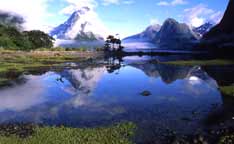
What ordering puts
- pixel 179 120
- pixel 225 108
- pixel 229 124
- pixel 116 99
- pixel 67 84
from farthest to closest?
pixel 67 84 < pixel 116 99 < pixel 225 108 < pixel 179 120 < pixel 229 124

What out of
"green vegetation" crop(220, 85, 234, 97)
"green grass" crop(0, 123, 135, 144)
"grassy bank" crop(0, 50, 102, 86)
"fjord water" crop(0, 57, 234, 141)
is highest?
"grassy bank" crop(0, 50, 102, 86)

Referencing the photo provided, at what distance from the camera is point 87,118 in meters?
41.1

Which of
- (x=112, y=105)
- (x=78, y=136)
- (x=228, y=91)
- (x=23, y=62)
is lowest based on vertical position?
(x=112, y=105)

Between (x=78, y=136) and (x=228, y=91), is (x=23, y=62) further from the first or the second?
(x=78, y=136)

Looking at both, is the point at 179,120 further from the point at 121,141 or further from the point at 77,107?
the point at 77,107

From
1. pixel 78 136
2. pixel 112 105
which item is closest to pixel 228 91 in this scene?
pixel 112 105

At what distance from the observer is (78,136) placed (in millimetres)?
32156

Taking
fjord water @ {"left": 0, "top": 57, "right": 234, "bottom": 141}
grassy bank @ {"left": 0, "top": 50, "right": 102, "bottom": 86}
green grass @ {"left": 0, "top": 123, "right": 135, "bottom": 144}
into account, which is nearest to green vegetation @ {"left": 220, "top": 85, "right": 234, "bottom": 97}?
fjord water @ {"left": 0, "top": 57, "right": 234, "bottom": 141}

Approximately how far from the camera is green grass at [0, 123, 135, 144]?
1198 inches

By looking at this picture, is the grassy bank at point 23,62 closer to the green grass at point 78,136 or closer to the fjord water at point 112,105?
the fjord water at point 112,105

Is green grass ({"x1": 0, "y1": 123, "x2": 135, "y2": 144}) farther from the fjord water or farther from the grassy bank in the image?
the grassy bank

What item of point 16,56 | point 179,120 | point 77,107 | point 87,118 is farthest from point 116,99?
point 16,56

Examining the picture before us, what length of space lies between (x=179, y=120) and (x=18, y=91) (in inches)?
1546

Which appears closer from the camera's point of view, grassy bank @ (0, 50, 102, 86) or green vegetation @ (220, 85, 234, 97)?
green vegetation @ (220, 85, 234, 97)
